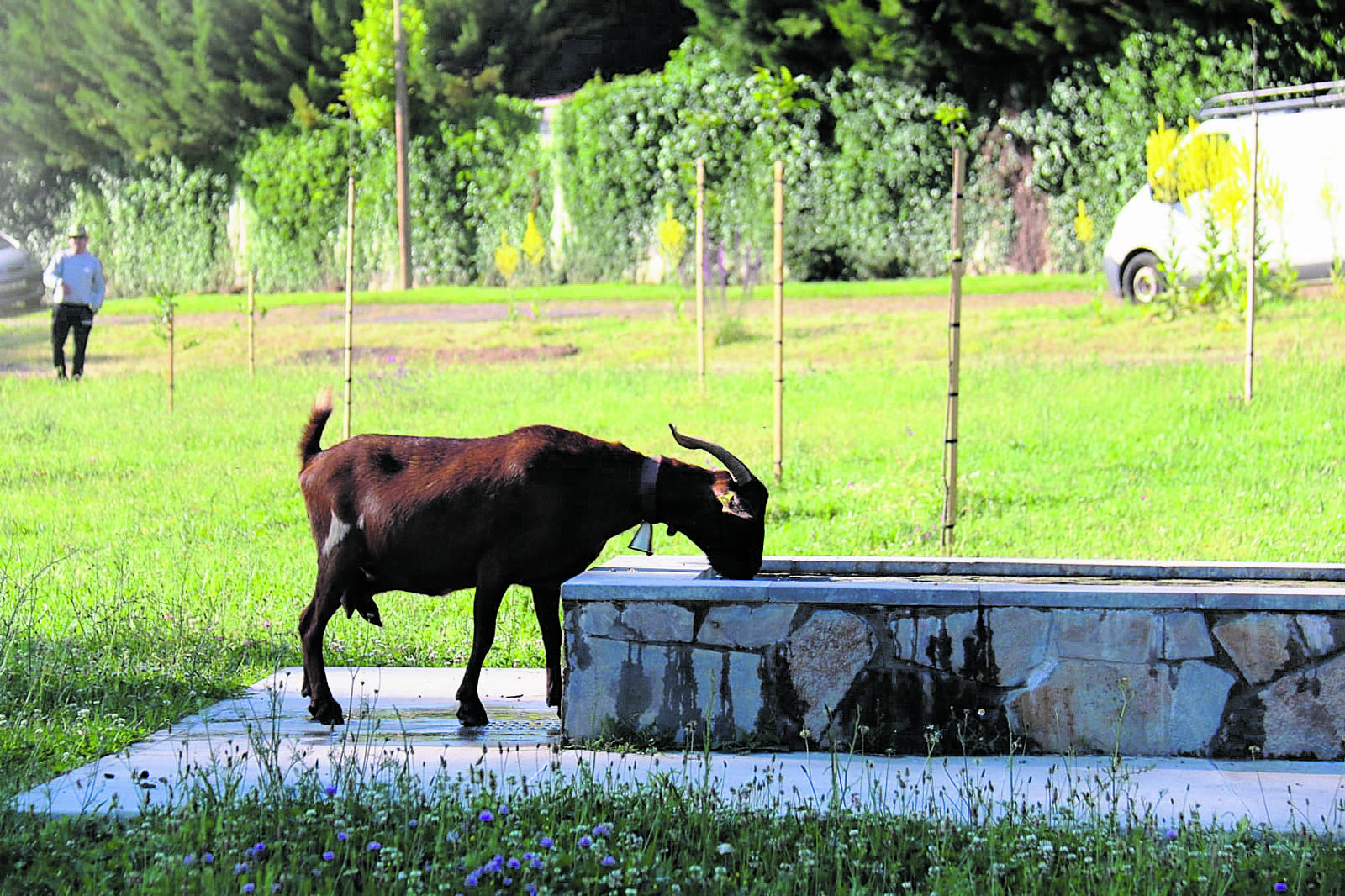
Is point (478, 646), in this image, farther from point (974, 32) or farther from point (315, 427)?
point (974, 32)

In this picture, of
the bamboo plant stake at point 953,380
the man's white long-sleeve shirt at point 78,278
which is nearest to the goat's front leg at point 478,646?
the bamboo plant stake at point 953,380

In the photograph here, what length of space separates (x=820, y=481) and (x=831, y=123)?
28.7 feet

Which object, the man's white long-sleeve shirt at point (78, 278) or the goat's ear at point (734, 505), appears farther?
the man's white long-sleeve shirt at point (78, 278)

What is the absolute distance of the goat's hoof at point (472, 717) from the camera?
228 inches

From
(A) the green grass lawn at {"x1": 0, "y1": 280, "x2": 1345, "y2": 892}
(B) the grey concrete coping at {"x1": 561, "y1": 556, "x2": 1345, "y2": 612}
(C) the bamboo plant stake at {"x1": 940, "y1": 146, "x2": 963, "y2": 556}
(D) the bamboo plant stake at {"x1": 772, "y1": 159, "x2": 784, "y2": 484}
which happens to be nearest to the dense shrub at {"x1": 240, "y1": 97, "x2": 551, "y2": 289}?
(A) the green grass lawn at {"x1": 0, "y1": 280, "x2": 1345, "y2": 892}

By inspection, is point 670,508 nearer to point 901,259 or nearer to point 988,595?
point 988,595

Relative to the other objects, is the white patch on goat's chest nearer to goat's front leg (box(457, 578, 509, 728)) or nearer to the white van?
goat's front leg (box(457, 578, 509, 728))

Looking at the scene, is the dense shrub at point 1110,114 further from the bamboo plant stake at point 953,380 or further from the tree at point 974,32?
the bamboo plant stake at point 953,380

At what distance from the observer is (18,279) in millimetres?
20422

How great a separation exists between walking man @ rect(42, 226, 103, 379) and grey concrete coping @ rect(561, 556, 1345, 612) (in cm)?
1184

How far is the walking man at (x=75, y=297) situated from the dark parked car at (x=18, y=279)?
2429 mm

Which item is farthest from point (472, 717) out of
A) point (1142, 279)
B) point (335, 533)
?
point (1142, 279)

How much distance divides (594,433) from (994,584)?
7.85m

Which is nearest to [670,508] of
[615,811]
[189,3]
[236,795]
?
[615,811]
